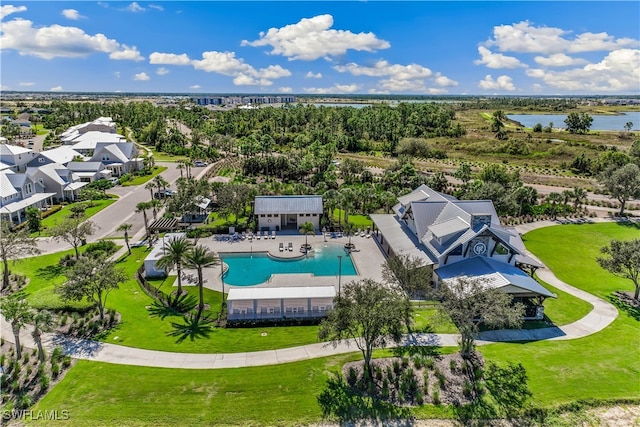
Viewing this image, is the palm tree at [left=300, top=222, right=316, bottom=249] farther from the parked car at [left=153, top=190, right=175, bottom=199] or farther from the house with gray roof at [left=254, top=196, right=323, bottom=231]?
the parked car at [left=153, top=190, right=175, bottom=199]

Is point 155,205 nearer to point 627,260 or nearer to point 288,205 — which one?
point 288,205

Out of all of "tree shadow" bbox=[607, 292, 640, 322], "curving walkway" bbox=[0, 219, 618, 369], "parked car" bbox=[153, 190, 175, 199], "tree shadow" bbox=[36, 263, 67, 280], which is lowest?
"curving walkway" bbox=[0, 219, 618, 369]

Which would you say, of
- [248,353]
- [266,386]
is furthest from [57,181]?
[266,386]

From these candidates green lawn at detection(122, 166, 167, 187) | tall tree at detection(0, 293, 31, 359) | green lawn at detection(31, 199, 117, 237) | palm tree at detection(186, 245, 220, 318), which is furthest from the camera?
green lawn at detection(122, 166, 167, 187)

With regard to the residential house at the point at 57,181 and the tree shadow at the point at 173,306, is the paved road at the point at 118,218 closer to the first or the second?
the residential house at the point at 57,181

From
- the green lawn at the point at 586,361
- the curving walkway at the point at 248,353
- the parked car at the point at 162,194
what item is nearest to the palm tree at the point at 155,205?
the parked car at the point at 162,194

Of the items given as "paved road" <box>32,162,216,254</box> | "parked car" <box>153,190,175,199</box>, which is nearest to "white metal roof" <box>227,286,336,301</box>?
"paved road" <box>32,162,216,254</box>
